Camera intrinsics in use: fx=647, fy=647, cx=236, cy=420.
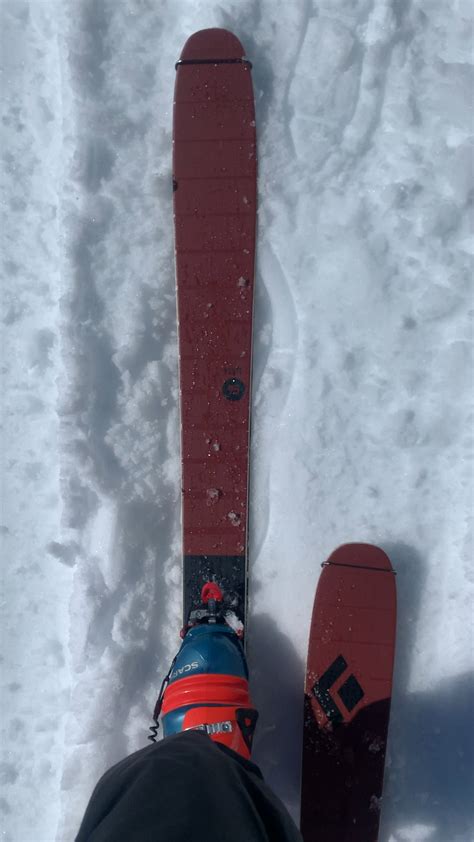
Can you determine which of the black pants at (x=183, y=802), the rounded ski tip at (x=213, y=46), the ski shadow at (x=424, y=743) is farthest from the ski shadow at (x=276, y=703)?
the rounded ski tip at (x=213, y=46)

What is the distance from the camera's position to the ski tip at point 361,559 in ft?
6.19

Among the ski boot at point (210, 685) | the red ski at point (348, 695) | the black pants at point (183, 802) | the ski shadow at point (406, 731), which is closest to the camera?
the black pants at point (183, 802)

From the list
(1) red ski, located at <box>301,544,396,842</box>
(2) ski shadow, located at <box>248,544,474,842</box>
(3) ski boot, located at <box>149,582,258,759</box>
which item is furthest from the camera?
(2) ski shadow, located at <box>248,544,474,842</box>

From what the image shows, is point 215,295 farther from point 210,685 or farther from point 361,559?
point 210,685

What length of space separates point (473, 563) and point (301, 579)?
0.52 m

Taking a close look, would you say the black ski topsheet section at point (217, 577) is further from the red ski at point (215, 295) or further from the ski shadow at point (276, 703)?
the ski shadow at point (276, 703)

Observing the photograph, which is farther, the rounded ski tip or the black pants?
the rounded ski tip

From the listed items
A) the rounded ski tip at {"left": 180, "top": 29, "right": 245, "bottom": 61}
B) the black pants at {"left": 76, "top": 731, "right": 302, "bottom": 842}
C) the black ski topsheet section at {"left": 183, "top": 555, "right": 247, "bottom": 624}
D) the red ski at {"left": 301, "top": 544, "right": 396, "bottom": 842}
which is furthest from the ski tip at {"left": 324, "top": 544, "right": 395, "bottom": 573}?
the rounded ski tip at {"left": 180, "top": 29, "right": 245, "bottom": 61}

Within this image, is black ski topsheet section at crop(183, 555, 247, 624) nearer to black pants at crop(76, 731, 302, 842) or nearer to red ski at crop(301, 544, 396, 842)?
red ski at crop(301, 544, 396, 842)

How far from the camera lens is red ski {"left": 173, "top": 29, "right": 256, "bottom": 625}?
1.93 meters

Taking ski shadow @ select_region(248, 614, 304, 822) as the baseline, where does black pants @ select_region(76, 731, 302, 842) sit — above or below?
above

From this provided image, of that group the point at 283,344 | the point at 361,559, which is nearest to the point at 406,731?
the point at 361,559

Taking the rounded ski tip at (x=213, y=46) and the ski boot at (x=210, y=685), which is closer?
the ski boot at (x=210, y=685)

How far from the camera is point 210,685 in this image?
1721mm
